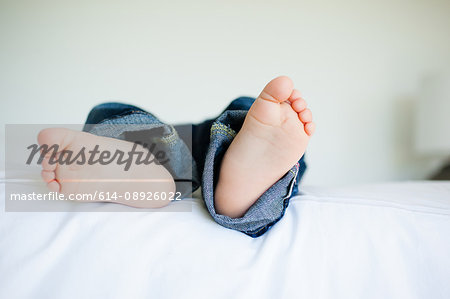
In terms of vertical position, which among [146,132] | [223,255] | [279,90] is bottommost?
[223,255]

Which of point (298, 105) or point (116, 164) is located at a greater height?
point (298, 105)

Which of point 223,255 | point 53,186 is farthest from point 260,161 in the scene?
point 53,186

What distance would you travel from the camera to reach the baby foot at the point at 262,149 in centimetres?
45

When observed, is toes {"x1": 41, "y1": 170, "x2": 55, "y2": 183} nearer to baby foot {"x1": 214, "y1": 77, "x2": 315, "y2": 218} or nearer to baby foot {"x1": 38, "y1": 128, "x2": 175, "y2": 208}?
baby foot {"x1": 38, "y1": 128, "x2": 175, "y2": 208}

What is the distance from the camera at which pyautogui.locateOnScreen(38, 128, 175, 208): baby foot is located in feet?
1.31

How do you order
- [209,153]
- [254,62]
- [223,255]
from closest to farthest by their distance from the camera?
1. [223,255]
2. [209,153]
3. [254,62]

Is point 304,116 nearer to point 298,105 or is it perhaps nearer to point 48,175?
point 298,105

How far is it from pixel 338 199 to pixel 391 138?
1.21 meters

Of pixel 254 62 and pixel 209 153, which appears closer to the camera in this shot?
pixel 209 153

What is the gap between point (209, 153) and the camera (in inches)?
19.0

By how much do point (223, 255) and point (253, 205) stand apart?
0.39ft

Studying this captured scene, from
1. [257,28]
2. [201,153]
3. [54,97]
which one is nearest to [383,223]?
[201,153]

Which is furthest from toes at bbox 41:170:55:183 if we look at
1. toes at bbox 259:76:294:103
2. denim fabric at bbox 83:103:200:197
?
toes at bbox 259:76:294:103

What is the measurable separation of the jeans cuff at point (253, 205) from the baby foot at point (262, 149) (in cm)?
2
